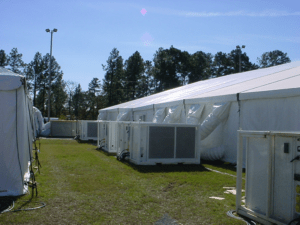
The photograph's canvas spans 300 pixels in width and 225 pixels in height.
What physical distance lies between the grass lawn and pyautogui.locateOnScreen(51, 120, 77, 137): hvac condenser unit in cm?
1932

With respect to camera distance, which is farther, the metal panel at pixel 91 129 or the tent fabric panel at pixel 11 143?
the metal panel at pixel 91 129

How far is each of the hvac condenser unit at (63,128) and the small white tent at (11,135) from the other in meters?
22.4

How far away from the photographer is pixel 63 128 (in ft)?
94.2

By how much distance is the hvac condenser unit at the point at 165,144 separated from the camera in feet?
34.3

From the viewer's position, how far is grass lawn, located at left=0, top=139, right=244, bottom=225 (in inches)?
196

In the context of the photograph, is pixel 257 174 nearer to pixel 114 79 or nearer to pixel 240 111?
pixel 240 111

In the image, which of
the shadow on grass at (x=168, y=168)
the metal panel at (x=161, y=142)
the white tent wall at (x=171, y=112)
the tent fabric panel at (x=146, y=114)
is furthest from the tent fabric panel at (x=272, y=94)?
the tent fabric panel at (x=146, y=114)

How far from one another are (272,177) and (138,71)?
53883 mm

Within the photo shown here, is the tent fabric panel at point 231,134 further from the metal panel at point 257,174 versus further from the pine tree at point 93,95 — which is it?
the pine tree at point 93,95

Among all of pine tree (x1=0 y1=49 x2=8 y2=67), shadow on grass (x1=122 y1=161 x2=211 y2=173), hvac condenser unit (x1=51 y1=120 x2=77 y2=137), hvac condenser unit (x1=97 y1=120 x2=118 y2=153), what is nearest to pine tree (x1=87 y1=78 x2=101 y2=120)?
pine tree (x1=0 y1=49 x2=8 y2=67)

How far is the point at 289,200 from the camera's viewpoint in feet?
13.8

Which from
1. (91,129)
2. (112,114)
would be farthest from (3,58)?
(91,129)

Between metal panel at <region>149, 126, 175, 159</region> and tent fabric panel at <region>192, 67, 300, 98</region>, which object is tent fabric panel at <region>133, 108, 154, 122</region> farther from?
metal panel at <region>149, 126, 175, 159</region>

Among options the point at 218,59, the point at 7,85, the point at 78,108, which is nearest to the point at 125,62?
the point at 78,108
